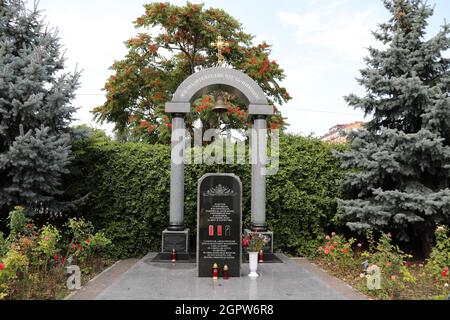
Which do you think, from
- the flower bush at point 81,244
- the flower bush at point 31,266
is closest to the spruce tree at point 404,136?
the flower bush at point 81,244

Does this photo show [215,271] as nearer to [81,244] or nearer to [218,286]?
[218,286]

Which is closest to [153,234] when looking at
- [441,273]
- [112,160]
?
[112,160]

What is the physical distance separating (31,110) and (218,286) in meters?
5.51

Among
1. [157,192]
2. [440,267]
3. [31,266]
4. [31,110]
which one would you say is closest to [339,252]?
[440,267]

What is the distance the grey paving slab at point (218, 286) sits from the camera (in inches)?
227

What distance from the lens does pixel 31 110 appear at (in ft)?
27.0

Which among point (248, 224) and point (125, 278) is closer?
point (125, 278)

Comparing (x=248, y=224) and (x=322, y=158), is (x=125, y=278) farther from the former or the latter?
(x=322, y=158)

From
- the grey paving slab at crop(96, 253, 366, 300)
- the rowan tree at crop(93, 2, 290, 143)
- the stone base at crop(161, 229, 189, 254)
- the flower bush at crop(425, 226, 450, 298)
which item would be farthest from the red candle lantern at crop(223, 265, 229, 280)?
the rowan tree at crop(93, 2, 290, 143)

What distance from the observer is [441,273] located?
6555 millimetres

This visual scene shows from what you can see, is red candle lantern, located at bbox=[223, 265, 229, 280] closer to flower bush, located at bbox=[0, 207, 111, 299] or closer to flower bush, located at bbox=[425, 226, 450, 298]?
flower bush, located at bbox=[0, 207, 111, 299]
